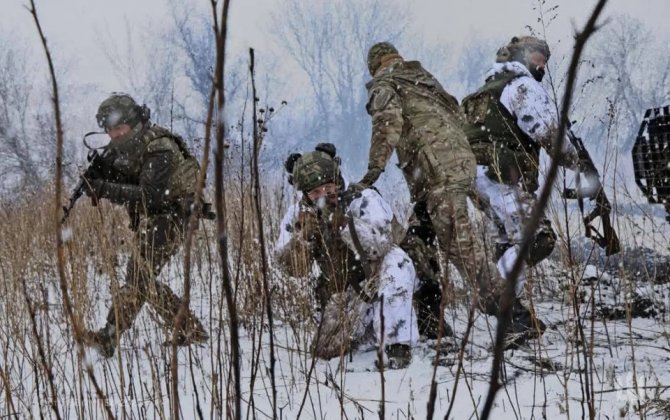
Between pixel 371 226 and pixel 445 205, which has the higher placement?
pixel 445 205

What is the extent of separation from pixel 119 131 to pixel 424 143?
169cm

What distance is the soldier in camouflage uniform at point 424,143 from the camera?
135 inches

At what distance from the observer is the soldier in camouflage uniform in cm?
343

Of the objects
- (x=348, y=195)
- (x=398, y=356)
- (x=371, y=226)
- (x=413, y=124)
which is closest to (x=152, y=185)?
(x=348, y=195)

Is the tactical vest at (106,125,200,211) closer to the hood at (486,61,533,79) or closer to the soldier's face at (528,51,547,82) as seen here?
the hood at (486,61,533,79)

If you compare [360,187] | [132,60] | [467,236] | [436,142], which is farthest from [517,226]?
[132,60]

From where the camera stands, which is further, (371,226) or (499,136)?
(499,136)

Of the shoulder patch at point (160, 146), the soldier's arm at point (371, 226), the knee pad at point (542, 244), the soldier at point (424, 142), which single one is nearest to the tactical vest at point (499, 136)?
the soldier at point (424, 142)

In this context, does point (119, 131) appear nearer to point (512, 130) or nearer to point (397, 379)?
point (397, 379)

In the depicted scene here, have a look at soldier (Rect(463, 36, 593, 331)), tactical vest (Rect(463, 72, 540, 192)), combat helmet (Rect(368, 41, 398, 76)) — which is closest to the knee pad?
soldier (Rect(463, 36, 593, 331))

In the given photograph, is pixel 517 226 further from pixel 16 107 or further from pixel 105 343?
pixel 16 107

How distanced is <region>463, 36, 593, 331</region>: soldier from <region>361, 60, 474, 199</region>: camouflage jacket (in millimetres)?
155

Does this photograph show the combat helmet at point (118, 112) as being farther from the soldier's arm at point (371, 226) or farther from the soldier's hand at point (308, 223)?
the soldier's arm at point (371, 226)

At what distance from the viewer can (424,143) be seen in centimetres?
361
